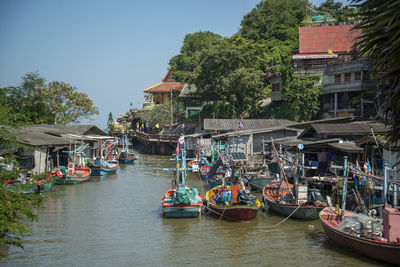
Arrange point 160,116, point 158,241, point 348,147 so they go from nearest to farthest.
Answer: point 158,241 → point 348,147 → point 160,116

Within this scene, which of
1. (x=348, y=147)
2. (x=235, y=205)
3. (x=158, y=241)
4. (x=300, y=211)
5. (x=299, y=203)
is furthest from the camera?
(x=348, y=147)

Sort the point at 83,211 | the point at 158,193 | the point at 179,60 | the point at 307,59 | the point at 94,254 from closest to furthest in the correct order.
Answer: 1. the point at 94,254
2. the point at 83,211
3. the point at 158,193
4. the point at 307,59
5. the point at 179,60

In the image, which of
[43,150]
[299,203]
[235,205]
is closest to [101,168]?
[43,150]

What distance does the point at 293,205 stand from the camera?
64.5ft

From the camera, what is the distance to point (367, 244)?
1364cm

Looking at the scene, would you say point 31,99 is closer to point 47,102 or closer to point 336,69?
point 47,102

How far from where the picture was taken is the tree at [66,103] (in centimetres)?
5247

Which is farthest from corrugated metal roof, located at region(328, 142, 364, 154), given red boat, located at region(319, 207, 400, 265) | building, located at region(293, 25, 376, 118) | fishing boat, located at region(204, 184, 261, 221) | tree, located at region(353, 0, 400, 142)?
tree, located at region(353, 0, 400, 142)

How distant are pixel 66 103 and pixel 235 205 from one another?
4098 centimetres

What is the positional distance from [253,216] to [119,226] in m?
6.68

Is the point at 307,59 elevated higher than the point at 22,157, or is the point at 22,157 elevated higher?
the point at 307,59

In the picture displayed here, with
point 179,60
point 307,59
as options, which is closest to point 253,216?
point 307,59

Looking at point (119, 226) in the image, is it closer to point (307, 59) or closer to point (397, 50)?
point (397, 50)

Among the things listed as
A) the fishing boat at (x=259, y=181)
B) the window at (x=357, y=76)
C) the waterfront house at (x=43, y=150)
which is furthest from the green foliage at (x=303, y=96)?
the waterfront house at (x=43, y=150)
